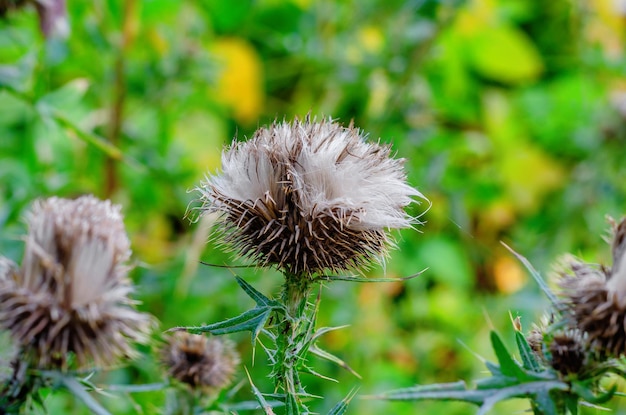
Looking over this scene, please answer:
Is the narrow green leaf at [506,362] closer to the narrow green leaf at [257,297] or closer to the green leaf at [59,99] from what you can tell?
the narrow green leaf at [257,297]

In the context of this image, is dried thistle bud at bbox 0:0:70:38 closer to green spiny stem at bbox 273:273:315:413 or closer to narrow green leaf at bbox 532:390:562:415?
green spiny stem at bbox 273:273:315:413

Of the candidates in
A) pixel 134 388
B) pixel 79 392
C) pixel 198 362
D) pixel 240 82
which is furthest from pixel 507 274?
pixel 79 392

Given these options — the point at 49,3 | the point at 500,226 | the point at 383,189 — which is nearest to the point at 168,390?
the point at 383,189

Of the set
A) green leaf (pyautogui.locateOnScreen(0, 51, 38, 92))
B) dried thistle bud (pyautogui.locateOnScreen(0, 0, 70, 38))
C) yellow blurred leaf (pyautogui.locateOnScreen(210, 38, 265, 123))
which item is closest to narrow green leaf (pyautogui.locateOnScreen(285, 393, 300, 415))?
green leaf (pyautogui.locateOnScreen(0, 51, 38, 92))

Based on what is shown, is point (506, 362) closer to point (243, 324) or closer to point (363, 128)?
point (243, 324)

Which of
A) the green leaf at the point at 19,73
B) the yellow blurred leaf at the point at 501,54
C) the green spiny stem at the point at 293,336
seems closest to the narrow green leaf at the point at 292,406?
the green spiny stem at the point at 293,336

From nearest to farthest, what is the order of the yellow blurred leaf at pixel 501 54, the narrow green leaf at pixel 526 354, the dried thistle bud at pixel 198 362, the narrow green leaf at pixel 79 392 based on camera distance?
1. the narrow green leaf at pixel 79 392
2. the narrow green leaf at pixel 526 354
3. the dried thistle bud at pixel 198 362
4. the yellow blurred leaf at pixel 501 54
